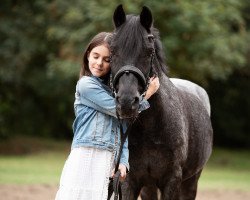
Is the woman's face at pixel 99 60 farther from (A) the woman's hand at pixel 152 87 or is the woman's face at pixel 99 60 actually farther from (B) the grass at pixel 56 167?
(B) the grass at pixel 56 167

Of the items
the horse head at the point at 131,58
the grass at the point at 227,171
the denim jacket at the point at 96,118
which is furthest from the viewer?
the grass at the point at 227,171

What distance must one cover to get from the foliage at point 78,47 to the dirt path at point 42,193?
20.4 feet

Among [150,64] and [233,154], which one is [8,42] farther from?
[150,64]

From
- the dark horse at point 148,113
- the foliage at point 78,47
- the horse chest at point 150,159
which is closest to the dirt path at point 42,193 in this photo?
the dark horse at point 148,113

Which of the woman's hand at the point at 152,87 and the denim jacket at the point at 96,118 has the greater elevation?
the woman's hand at the point at 152,87

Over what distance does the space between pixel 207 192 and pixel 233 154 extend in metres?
12.9

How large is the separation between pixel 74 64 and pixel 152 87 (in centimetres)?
1319

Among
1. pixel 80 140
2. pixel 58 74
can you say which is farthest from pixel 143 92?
pixel 58 74

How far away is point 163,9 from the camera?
16.6m

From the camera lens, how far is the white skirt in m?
4.18

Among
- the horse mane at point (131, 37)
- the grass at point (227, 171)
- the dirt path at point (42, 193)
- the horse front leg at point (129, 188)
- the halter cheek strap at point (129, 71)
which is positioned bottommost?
the grass at point (227, 171)

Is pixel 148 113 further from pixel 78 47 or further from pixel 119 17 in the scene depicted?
pixel 78 47

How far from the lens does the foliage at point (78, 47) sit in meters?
16.6

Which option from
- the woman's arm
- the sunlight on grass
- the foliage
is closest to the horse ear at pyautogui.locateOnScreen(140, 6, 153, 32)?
the woman's arm
